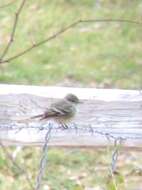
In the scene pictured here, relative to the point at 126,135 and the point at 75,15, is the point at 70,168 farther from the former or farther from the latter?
the point at 75,15

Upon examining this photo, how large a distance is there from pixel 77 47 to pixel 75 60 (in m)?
0.39

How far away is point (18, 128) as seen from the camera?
2.67 metres

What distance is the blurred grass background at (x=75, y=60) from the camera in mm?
5449

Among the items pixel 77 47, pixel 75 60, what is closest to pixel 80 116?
pixel 75 60

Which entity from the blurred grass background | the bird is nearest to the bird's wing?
the bird

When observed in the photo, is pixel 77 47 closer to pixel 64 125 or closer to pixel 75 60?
pixel 75 60

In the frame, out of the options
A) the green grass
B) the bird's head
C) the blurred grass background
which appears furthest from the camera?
the green grass

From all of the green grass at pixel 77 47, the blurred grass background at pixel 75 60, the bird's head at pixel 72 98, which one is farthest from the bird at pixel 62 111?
the green grass at pixel 77 47

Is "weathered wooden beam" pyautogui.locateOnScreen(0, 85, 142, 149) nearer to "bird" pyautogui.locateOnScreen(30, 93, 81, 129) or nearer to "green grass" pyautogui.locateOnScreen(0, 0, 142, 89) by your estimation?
"bird" pyautogui.locateOnScreen(30, 93, 81, 129)

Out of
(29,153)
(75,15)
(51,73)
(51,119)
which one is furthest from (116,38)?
(51,119)

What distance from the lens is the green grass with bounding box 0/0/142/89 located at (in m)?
7.34

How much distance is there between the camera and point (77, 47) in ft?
27.1

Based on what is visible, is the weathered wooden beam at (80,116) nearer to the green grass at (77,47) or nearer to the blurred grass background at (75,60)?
the blurred grass background at (75,60)

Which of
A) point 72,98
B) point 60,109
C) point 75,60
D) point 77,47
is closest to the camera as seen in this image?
point 72,98
